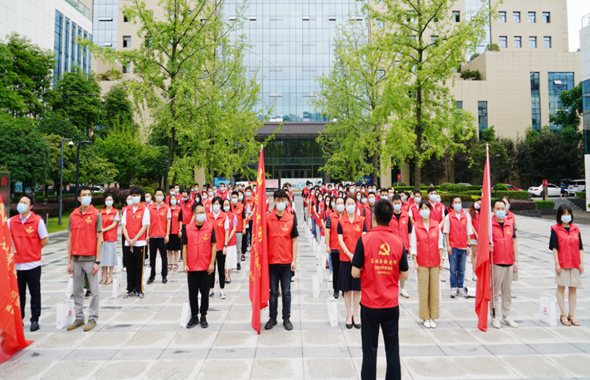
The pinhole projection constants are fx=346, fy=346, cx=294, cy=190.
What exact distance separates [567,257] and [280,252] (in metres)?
4.63

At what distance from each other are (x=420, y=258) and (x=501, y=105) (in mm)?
50197

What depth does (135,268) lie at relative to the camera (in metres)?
7.48

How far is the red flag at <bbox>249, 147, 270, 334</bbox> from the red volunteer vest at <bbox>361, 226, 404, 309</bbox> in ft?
6.97

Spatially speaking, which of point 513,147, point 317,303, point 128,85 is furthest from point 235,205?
point 513,147

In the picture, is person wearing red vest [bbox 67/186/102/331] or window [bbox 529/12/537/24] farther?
window [bbox 529/12/537/24]

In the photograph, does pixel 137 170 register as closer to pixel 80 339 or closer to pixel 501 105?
pixel 80 339

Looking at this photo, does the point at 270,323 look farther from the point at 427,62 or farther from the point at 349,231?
the point at 427,62

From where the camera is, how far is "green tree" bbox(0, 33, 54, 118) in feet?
85.9

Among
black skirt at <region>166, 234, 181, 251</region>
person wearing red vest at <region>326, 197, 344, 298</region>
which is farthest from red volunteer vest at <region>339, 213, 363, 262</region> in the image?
black skirt at <region>166, 234, 181, 251</region>

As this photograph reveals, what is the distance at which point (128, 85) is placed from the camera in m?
15.5

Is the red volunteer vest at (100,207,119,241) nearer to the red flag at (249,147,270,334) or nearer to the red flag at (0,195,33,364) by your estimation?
the red flag at (0,195,33,364)

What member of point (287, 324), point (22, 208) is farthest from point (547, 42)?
point (22, 208)

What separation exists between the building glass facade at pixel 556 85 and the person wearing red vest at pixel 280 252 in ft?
181

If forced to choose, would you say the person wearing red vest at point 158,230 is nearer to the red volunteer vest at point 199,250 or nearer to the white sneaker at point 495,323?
the red volunteer vest at point 199,250
